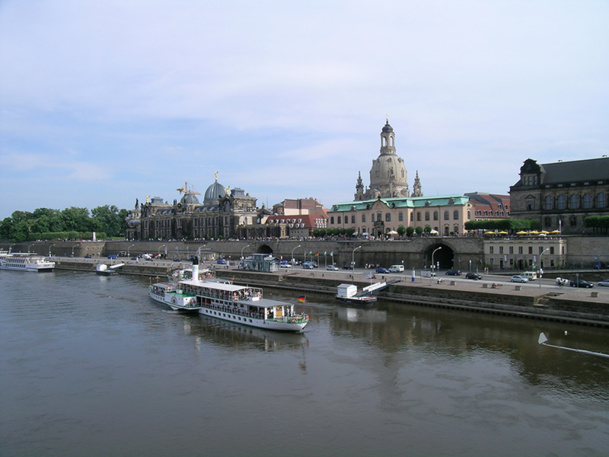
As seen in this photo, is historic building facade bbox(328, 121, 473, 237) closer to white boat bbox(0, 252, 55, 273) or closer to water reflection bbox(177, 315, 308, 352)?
water reflection bbox(177, 315, 308, 352)

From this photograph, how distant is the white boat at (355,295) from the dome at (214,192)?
350 feet

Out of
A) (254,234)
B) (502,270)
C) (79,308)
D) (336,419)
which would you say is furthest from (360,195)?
(336,419)

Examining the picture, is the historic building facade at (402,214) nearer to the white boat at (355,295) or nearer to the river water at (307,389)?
the white boat at (355,295)

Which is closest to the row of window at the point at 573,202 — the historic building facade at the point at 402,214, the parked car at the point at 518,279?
the historic building facade at the point at 402,214

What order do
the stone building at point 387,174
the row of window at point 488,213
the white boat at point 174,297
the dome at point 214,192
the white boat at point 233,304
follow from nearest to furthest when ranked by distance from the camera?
1. the white boat at point 233,304
2. the white boat at point 174,297
3. the row of window at point 488,213
4. the stone building at point 387,174
5. the dome at point 214,192

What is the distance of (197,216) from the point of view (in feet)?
486

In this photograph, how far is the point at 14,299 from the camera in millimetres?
61812

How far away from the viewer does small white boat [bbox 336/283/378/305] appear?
54000 mm

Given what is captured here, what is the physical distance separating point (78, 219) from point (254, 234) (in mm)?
76521

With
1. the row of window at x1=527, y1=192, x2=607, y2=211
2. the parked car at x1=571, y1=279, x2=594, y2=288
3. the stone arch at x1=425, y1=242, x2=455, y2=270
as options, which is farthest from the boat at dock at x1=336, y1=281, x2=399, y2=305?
the row of window at x1=527, y1=192, x2=607, y2=211

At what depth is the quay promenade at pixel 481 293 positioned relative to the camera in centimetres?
4134

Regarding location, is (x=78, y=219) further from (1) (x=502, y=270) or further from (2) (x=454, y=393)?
(2) (x=454, y=393)

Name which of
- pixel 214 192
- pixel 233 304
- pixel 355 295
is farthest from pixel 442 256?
pixel 214 192

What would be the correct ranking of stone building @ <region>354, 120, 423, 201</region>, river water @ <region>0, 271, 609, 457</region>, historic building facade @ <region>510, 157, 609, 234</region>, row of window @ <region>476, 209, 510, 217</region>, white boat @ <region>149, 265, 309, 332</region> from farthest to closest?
stone building @ <region>354, 120, 423, 201</region> → row of window @ <region>476, 209, 510, 217</region> → historic building facade @ <region>510, 157, 609, 234</region> → white boat @ <region>149, 265, 309, 332</region> → river water @ <region>0, 271, 609, 457</region>
